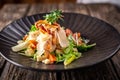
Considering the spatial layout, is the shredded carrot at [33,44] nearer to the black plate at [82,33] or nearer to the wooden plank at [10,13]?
the black plate at [82,33]

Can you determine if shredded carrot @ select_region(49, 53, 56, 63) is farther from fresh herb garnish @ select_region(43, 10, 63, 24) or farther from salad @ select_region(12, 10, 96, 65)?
fresh herb garnish @ select_region(43, 10, 63, 24)

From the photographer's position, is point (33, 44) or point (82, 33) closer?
point (33, 44)

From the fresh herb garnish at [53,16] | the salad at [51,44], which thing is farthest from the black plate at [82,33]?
the fresh herb garnish at [53,16]

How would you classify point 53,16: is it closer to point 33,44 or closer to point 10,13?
point 33,44

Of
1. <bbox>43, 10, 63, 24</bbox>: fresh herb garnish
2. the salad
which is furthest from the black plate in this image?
<bbox>43, 10, 63, 24</bbox>: fresh herb garnish

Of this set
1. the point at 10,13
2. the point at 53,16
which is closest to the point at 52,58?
the point at 53,16

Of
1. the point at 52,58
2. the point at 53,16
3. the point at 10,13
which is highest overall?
the point at 10,13
